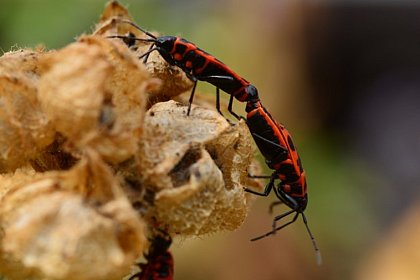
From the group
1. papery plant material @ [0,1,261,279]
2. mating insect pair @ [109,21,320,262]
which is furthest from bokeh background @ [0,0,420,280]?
papery plant material @ [0,1,261,279]

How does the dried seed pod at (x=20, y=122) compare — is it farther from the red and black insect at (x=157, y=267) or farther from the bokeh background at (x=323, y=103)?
the bokeh background at (x=323, y=103)

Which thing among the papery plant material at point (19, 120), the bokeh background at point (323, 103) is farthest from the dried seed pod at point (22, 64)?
the bokeh background at point (323, 103)

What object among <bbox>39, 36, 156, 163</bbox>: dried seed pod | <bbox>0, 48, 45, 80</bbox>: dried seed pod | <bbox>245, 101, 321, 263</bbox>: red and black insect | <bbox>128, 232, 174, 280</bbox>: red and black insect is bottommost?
<bbox>128, 232, 174, 280</bbox>: red and black insect

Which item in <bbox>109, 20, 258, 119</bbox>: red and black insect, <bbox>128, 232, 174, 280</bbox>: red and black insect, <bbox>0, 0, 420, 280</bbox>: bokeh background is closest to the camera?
<bbox>109, 20, 258, 119</bbox>: red and black insect

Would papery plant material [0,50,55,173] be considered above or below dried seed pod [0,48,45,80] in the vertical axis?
below

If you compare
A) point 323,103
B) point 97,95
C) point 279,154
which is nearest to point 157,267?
point 279,154

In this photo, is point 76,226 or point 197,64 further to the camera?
point 197,64

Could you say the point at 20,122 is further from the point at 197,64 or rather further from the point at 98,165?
the point at 197,64

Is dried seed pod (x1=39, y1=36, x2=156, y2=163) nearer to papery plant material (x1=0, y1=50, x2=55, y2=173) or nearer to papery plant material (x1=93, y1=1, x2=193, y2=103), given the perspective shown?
papery plant material (x1=0, y1=50, x2=55, y2=173)
